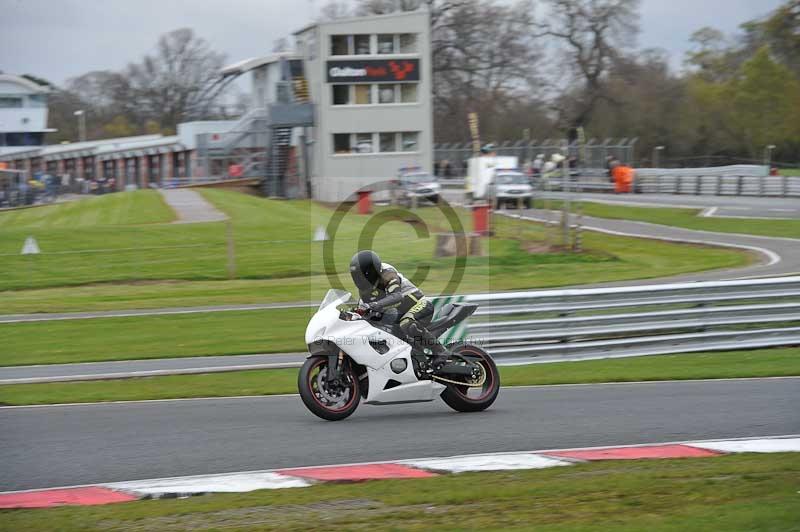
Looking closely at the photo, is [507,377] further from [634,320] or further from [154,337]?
[154,337]

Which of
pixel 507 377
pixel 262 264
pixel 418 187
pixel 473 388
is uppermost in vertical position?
pixel 418 187

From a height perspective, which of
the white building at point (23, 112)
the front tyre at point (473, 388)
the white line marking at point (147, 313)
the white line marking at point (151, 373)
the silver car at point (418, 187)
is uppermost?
Result: the white building at point (23, 112)

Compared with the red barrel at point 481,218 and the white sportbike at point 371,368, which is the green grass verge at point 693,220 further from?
the white sportbike at point 371,368

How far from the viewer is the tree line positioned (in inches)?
2425

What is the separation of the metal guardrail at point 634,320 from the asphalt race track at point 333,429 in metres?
2.32

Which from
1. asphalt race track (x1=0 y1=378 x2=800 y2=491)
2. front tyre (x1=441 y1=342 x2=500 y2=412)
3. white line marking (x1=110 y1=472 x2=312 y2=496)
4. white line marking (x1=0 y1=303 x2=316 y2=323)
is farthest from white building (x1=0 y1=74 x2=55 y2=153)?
white line marking (x1=110 y1=472 x2=312 y2=496)

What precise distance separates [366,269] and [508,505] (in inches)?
140

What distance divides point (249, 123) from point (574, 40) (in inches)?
1070

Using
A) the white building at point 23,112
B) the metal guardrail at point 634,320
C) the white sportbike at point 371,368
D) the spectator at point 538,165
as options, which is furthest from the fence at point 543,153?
the white building at point 23,112

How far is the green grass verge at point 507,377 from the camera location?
11.5 metres

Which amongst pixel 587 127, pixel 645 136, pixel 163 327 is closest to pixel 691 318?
pixel 163 327

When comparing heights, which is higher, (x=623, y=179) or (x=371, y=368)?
(x=623, y=179)

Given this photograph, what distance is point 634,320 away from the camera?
1359cm

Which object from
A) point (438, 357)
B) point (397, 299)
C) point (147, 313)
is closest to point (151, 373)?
point (438, 357)
